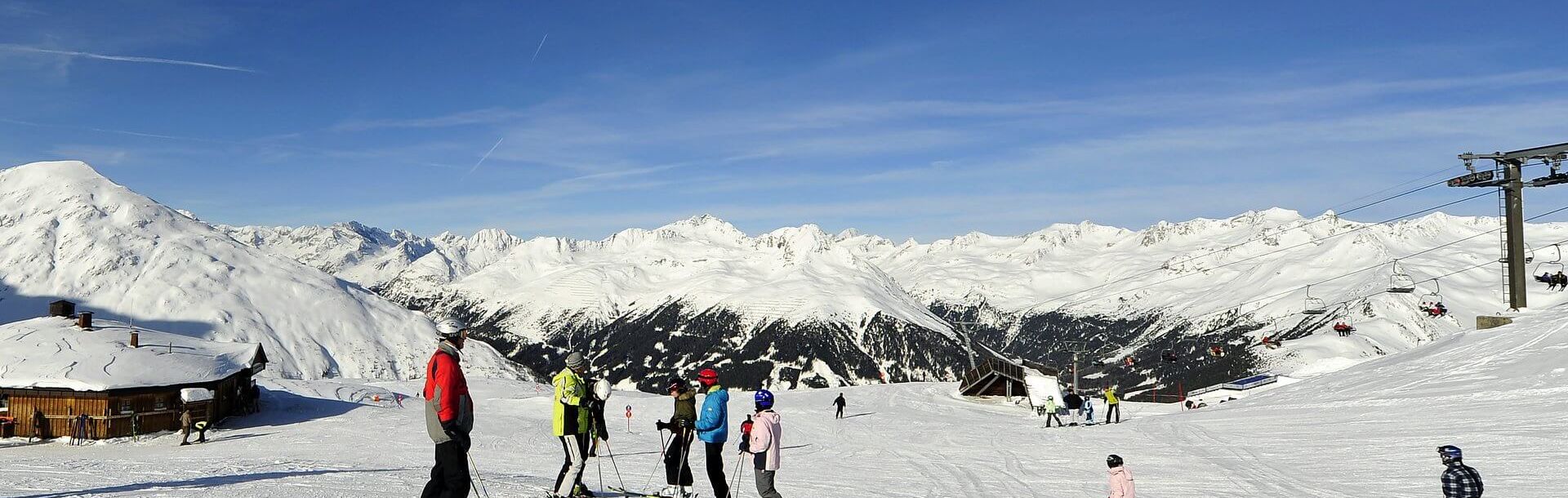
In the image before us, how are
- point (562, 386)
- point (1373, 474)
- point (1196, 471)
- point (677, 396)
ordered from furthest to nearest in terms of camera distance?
point (1196, 471), point (1373, 474), point (677, 396), point (562, 386)

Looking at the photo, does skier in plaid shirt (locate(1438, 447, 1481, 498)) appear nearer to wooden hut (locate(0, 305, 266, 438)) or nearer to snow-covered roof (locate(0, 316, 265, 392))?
wooden hut (locate(0, 305, 266, 438))

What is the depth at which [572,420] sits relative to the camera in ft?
41.6

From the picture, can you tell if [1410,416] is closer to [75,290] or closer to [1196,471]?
[1196,471]

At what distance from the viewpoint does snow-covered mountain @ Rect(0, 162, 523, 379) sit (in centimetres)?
11919

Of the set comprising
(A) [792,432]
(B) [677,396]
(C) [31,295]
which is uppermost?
(C) [31,295]

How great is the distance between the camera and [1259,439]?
27125 mm

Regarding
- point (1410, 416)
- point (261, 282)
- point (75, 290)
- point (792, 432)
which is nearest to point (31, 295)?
point (75, 290)

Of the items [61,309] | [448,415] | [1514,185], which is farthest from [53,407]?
[1514,185]

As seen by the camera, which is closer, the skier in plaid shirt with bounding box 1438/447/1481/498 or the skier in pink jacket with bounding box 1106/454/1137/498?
the skier in pink jacket with bounding box 1106/454/1137/498

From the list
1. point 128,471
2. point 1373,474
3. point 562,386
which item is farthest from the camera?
point 1373,474

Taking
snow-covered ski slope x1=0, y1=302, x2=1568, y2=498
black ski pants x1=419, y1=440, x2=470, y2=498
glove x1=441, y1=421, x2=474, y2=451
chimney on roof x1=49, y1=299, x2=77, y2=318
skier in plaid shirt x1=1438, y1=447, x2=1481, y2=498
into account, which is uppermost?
chimney on roof x1=49, y1=299, x2=77, y2=318

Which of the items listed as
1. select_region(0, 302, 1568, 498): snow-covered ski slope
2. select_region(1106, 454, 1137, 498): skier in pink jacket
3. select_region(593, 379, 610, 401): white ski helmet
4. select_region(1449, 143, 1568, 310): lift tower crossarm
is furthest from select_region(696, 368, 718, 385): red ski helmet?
select_region(1449, 143, 1568, 310): lift tower crossarm

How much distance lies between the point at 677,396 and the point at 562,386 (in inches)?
100

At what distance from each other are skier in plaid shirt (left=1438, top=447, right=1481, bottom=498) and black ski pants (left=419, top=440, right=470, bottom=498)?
42.5 ft
